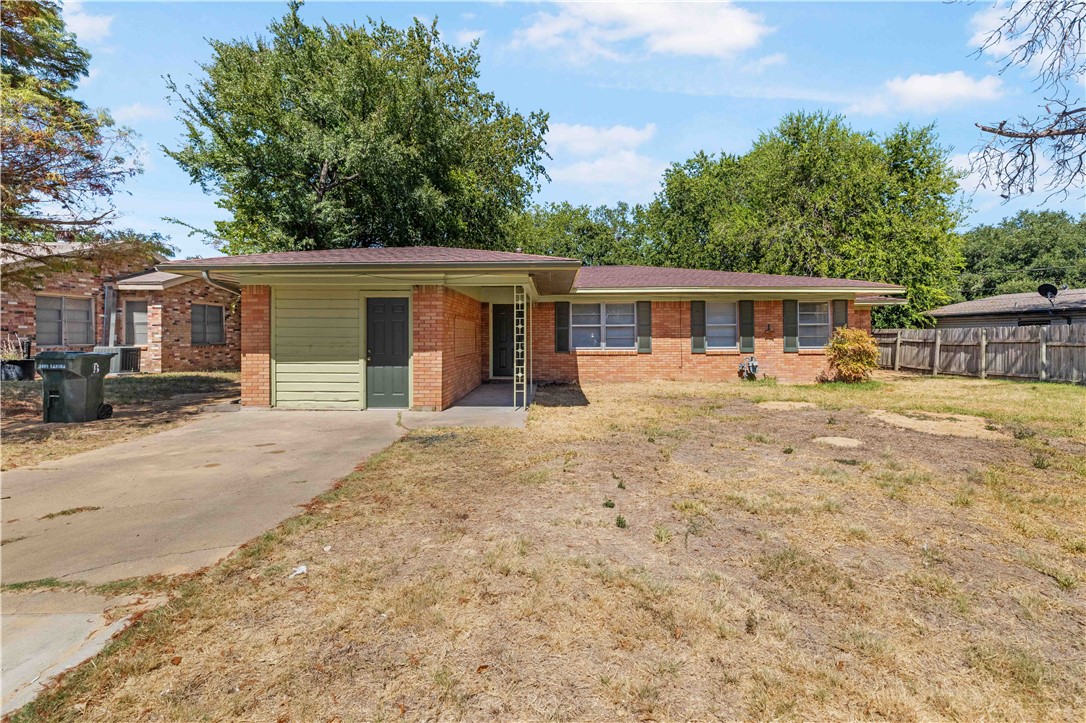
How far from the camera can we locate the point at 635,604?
279cm

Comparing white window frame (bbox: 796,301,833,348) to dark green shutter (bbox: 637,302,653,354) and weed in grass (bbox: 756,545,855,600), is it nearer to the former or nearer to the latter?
dark green shutter (bbox: 637,302,653,354)

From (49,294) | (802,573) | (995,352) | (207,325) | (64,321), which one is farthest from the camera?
(207,325)

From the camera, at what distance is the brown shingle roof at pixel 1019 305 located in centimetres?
2012

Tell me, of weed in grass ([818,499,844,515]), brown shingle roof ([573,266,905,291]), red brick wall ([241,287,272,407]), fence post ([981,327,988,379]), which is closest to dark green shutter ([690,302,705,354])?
brown shingle roof ([573,266,905,291])

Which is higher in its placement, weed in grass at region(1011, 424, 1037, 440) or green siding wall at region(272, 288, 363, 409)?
green siding wall at region(272, 288, 363, 409)

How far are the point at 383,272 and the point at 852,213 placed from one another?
24.5 metres

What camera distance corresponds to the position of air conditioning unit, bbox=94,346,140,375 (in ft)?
54.5

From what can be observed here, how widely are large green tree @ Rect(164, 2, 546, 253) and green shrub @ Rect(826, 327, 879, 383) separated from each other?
43.4 feet

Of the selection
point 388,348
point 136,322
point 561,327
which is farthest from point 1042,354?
point 136,322

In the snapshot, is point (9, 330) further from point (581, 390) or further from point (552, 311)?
point (581, 390)

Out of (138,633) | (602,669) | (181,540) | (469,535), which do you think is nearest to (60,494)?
(181,540)

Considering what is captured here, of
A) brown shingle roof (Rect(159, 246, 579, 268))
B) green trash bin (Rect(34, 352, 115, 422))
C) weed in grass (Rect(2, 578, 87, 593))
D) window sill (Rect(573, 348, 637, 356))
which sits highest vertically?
brown shingle roof (Rect(159, 246, 579, 268))

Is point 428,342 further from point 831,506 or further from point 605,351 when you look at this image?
point 831,506

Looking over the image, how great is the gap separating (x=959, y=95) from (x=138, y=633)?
40.8 ft
